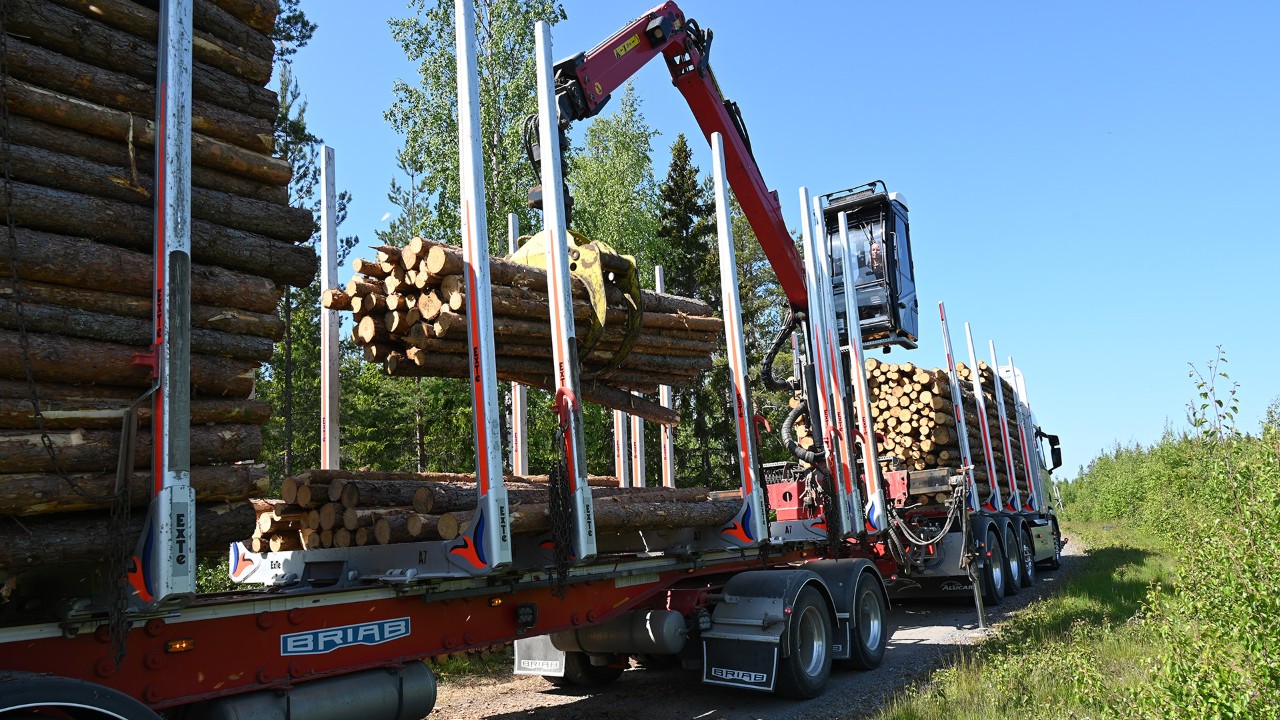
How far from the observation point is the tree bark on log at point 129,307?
3.96m

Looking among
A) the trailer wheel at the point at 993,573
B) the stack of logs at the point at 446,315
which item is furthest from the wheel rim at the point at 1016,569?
the stack of logs at the point at 446,315

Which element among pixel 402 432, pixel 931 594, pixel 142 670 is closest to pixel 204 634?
pixel 142 670

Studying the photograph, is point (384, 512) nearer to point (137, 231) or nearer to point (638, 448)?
point (137, 231)

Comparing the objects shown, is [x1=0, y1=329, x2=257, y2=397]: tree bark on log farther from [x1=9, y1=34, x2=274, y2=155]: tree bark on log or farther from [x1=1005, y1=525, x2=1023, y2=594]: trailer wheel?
[x1=1005, y1=525, x2=1023, y2=594]: trailer wheel

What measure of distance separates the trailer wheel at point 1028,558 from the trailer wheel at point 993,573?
1642 mm

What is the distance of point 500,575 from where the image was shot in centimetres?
568

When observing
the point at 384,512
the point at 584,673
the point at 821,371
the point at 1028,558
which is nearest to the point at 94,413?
the point at 384,512

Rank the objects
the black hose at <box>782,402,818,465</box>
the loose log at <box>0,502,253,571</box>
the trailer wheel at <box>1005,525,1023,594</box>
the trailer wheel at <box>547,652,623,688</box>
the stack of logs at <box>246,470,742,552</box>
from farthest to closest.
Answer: the trailer wheel at <box>1005,525,1023,594</box> → the black hose at <box>782,402,818,465</box> → the trailer wheel at <box>547,652,623,688</box> → the stack of logs at <box>246,470,742,552</box> → the loose log at <box>0,502,253,571</box>

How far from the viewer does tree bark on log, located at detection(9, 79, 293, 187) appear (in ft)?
13.3

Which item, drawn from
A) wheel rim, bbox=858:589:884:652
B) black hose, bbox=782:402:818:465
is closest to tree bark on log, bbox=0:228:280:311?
black hose, bbox=782:402:818:465

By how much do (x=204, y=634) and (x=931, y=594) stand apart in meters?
12.1

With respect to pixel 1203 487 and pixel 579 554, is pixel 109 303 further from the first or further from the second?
pixel 1203 487

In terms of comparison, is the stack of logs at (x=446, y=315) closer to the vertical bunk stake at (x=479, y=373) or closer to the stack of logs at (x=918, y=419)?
the vertical bunk stake at (x=479, y=373)

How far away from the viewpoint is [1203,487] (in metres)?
8.27
